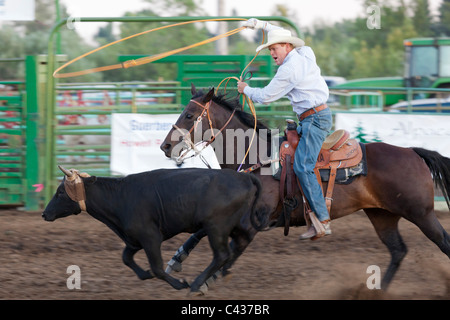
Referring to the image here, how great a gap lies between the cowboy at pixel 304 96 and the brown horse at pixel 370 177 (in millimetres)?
193

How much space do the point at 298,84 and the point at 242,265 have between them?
202 cm

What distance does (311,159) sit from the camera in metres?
5.19

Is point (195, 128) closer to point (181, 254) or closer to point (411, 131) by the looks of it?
point (181, 254)

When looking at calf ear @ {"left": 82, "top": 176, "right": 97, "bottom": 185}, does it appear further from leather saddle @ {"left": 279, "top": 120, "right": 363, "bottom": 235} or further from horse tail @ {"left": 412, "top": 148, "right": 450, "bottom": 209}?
horse tail @ {"left": 412, "top": 148, "right": 450, "bottom": 209}

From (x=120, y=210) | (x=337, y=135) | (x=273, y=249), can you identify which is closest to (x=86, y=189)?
(x=120, y=210)

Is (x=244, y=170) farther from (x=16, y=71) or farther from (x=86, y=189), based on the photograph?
(x=16, y=71)

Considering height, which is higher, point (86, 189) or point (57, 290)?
point (86, 189)

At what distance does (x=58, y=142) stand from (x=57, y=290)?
14.2 ft

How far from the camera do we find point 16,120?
8.66 meters

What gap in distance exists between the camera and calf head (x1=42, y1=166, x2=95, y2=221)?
16.0 feet

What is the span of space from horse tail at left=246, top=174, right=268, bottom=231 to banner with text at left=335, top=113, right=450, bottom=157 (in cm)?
396

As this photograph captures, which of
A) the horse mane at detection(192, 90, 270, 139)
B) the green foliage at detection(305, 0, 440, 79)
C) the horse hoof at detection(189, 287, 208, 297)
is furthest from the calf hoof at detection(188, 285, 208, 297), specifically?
the green foliage at detection(305, 0, 440, 79)

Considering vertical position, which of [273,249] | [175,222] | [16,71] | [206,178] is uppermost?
[16,71]

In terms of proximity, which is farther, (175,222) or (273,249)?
(273,249)
